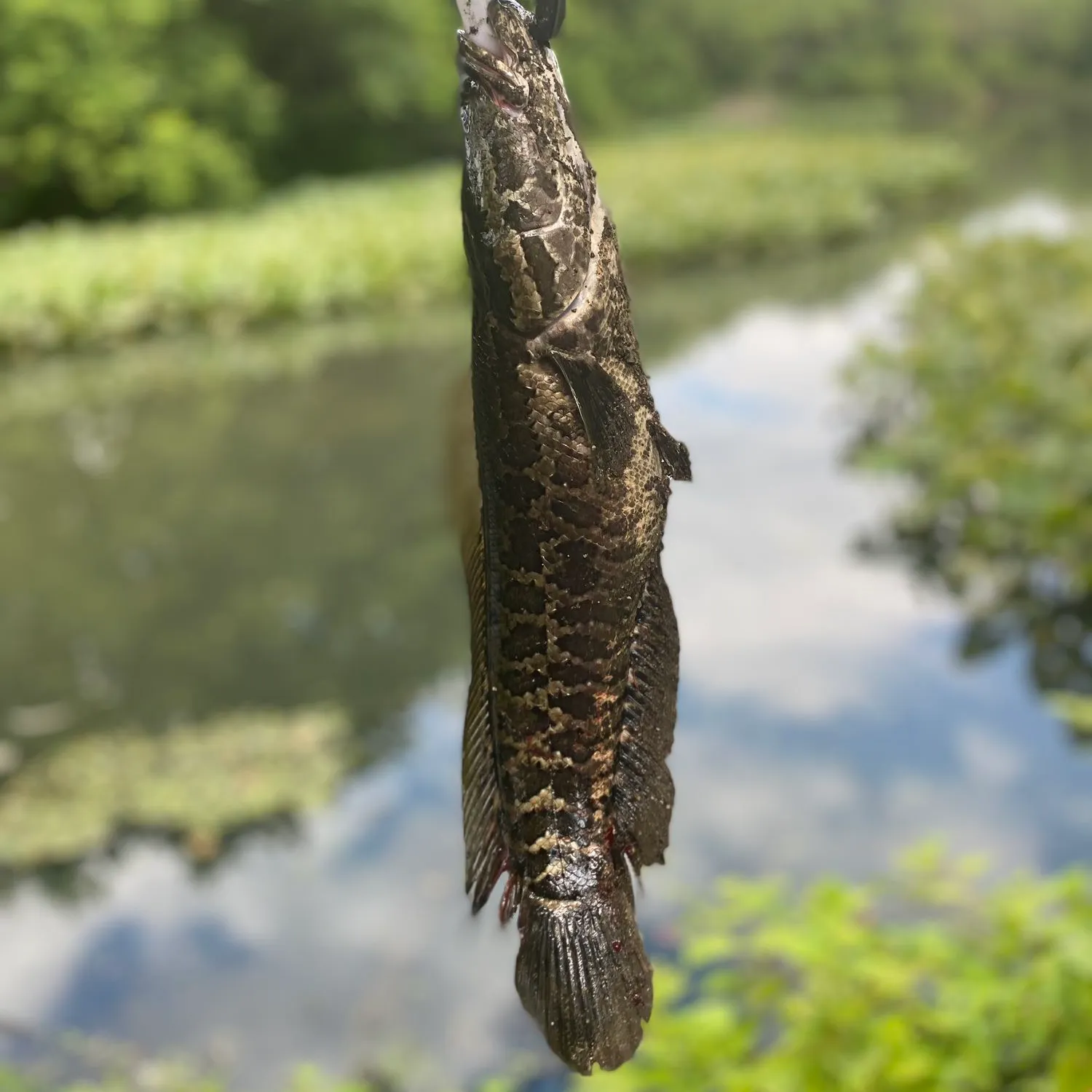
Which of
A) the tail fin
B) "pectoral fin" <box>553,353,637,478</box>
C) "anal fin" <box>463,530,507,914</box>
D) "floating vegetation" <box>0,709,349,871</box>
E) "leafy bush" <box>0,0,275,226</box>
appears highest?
"leafy bush" <box>0,0,275,226</box>

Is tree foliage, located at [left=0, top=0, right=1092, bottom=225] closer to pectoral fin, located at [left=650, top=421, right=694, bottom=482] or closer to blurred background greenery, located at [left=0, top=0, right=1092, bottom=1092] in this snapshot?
blurred background greenery, located at [left=0, top=0, right=1092, bottom=1092]

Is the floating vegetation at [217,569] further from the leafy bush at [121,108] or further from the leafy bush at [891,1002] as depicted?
the leafy bush at [121,108]

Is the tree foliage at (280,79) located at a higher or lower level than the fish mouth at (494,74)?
higher

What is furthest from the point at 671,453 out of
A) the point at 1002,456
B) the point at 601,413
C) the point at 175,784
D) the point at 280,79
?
the point at 280,79

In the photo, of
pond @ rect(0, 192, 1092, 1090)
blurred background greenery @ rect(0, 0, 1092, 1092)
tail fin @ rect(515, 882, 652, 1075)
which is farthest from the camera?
pond @ rect(0, 192, 1092, 1090)

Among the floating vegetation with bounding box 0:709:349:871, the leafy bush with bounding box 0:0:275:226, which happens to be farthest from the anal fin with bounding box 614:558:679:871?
the leafy bush with bounding box 0:0:275:226

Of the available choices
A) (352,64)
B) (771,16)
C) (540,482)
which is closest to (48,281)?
(352,64)

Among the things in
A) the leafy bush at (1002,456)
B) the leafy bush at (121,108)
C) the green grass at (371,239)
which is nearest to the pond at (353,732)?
the leafy bush at (1002,456)
